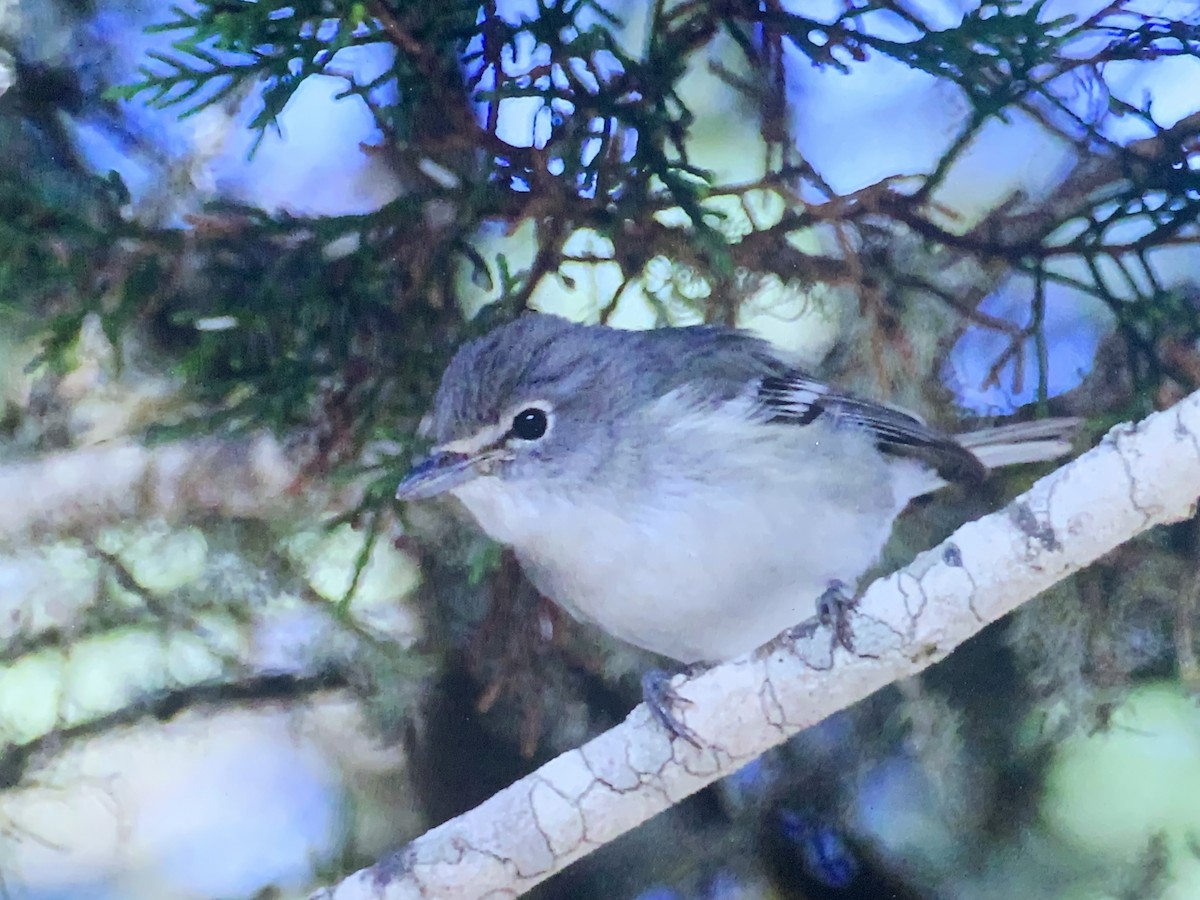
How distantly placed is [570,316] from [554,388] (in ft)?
0.33

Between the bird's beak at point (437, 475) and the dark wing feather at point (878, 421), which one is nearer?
the bird's beak at point (437, 475)

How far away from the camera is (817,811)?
1012 millimetres

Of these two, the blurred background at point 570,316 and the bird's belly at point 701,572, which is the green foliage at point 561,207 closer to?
the blurred background at point 570,316

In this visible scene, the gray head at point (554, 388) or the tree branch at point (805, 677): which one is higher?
the gray head at point (554, 388)

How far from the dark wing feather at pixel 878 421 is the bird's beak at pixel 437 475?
0.93 feet

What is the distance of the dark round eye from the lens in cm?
92

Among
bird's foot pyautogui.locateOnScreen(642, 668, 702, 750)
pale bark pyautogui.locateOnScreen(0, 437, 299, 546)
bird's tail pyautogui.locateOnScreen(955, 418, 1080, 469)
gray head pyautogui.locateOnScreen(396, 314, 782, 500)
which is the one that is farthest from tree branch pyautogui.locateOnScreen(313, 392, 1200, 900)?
pale bark pyautogui.locateOnScreen(0, 437, 299, 546)

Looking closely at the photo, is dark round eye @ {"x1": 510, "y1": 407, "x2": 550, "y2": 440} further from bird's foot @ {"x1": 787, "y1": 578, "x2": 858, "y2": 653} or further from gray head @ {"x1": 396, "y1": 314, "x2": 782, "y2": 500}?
bird's foot @ {"x1": 787, "y1": 578, "x2": 858, "y2": 653}

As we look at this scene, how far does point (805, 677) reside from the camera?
0.88m

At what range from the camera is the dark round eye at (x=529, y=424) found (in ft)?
3.02

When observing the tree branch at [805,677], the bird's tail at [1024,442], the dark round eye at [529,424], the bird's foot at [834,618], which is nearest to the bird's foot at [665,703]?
the tree branch at [805,677]

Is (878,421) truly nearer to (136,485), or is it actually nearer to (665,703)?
(665,703)

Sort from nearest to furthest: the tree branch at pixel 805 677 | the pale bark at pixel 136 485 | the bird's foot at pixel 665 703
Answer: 1. the tree branch at pixel 805 677
2. the bird's foot at pixel 665 703
3. the pale bark at pixel 136 485

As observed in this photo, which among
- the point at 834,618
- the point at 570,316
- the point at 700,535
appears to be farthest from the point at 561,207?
the point at 834,618
